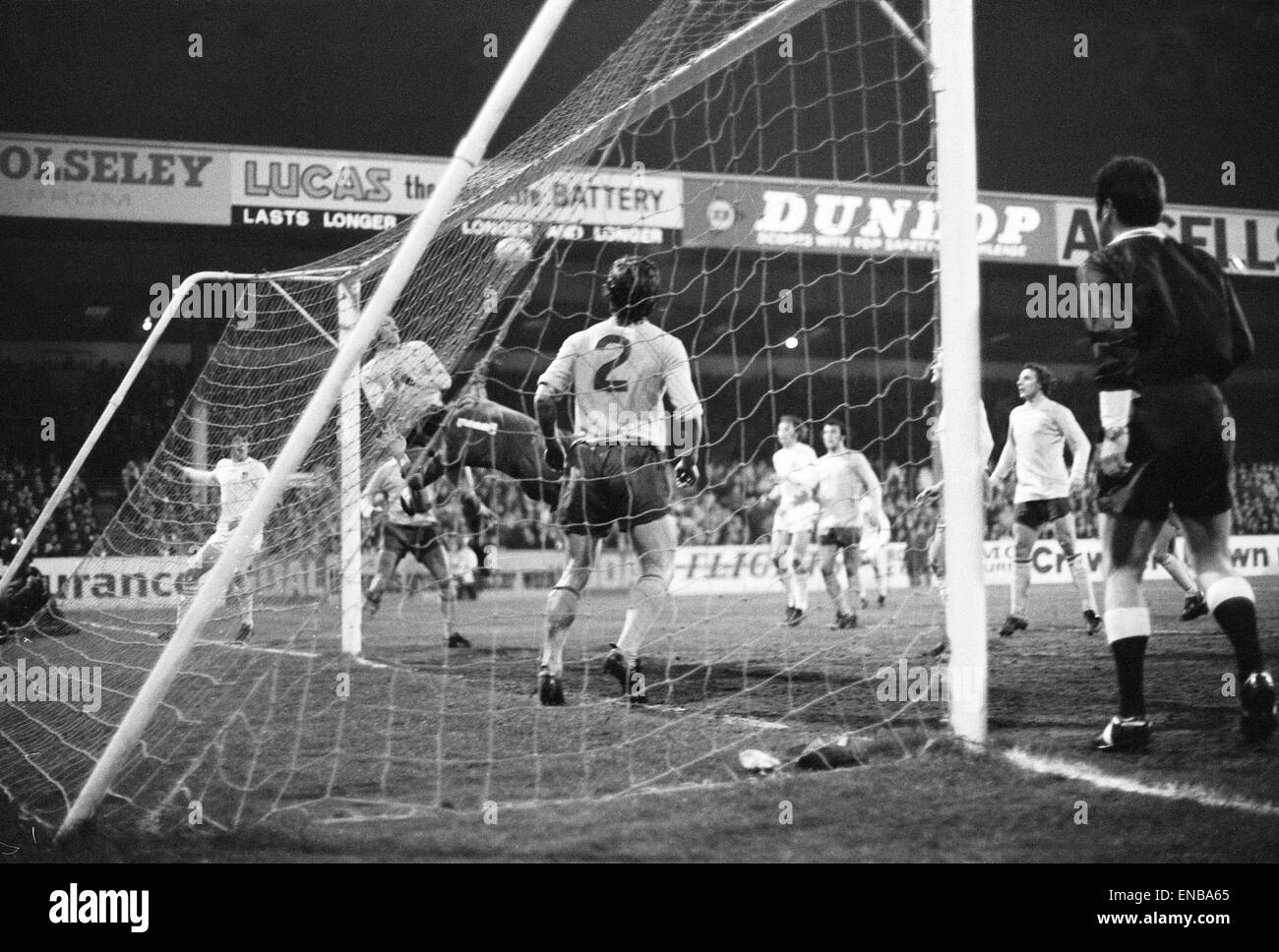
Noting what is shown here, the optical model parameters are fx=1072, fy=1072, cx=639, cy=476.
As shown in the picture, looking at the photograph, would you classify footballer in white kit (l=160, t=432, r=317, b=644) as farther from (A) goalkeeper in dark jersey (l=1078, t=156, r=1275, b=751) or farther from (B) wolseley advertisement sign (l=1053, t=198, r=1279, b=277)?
(B) wolseley advertisement sign (l=1053, t=198, r=1279, b=277)

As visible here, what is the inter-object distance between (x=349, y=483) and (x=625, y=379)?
95cm

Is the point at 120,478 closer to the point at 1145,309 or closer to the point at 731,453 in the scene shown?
the point at 1145,309

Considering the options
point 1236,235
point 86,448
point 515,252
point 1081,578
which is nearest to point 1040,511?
point 1081,578

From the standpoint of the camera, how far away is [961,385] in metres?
2.63

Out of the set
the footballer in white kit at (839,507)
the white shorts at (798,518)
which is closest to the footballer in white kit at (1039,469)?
the footballer in white kit at (839,507)

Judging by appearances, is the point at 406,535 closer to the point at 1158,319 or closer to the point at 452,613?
the point at 452,613

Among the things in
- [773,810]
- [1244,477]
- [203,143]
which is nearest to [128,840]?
[773,810]

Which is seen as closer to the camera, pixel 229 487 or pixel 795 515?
pixel 229 487

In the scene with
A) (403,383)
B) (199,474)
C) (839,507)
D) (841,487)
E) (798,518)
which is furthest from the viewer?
(798,518)

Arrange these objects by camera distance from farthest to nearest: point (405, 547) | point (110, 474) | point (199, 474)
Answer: point (110, 474)
point (405, 547)
point (199, 474)

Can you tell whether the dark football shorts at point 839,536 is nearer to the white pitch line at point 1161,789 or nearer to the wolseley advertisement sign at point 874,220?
the wolseley advertisement sign at point 874,220
